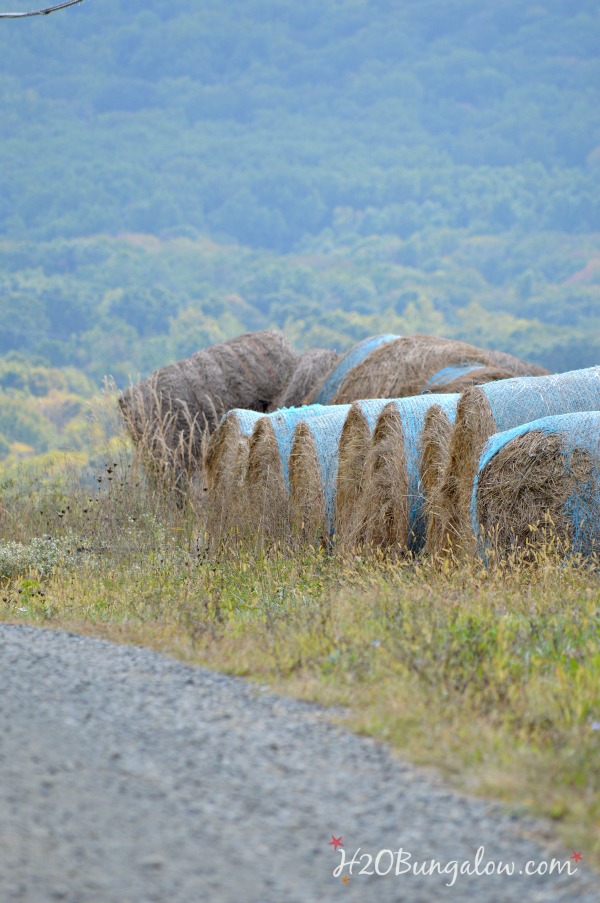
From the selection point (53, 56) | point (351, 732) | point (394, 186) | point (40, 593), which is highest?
point (53, 56)

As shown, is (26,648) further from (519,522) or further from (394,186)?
(394,186)

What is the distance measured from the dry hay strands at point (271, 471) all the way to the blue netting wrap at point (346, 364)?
10.8 feet

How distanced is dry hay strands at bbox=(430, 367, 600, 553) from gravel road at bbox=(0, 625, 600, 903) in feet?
13.4

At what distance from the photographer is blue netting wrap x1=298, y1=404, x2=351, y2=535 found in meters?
10.0

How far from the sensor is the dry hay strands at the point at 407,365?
1292cm

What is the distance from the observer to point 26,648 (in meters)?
5.52

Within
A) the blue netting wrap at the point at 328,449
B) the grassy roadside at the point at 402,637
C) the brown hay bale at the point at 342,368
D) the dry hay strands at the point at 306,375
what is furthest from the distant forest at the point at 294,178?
the grassy roadside at the point at 402,637

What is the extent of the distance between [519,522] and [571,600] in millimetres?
1450

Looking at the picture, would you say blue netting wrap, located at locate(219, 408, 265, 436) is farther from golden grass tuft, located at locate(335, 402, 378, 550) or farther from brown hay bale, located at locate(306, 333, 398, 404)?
brown hay bale, located at locate(306, 333, 398, 404)

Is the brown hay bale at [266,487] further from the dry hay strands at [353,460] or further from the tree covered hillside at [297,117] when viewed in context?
the tree covered hillside at [297,117]

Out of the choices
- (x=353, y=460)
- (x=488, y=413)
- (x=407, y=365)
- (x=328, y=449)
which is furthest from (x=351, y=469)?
(x=407, y=365)

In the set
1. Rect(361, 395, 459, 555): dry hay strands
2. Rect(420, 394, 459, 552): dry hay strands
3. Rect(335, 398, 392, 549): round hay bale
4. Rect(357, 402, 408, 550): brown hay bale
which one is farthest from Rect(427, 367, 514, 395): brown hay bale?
Rect(420, 394, 459, 552): dry hay strands

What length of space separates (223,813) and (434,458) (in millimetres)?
5827

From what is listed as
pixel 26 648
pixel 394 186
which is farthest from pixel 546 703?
pixel 394 186
